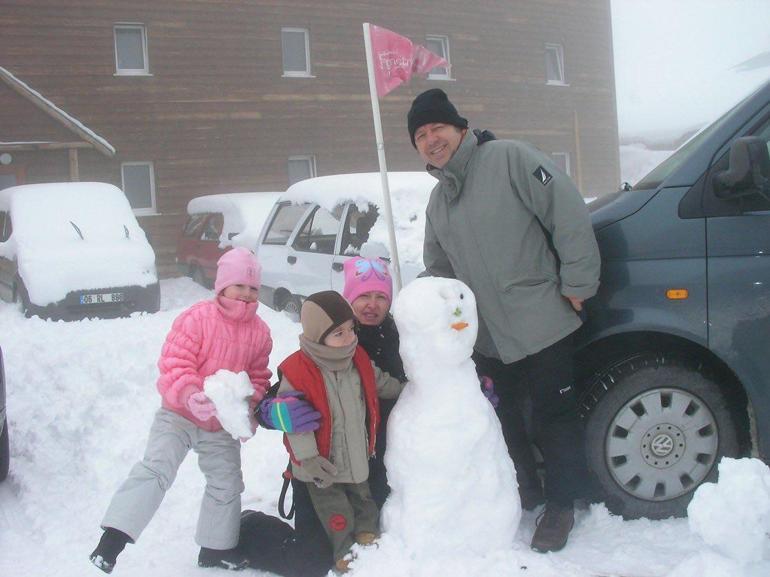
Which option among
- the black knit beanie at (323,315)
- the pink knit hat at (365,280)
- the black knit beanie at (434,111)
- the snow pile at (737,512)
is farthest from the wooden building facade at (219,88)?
the snow pile at (737,512)

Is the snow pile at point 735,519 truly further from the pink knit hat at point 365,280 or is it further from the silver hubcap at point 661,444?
the pink knit hat at point 365,280

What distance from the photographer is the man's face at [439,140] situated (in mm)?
3195

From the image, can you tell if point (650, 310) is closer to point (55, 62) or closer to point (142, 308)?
point (142, 308)

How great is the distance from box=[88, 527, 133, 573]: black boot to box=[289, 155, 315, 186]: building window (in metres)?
14.7

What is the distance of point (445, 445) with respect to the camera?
2869mm

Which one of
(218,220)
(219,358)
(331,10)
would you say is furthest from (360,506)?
(331,10)

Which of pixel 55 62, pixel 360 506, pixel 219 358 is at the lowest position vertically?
pixel 360 506

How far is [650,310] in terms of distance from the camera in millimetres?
3178

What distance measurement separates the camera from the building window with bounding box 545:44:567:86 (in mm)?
20562

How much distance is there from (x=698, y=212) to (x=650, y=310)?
1.46 feet

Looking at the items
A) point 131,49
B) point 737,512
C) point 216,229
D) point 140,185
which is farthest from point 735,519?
point 131,49

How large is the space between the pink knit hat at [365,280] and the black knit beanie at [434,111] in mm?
648

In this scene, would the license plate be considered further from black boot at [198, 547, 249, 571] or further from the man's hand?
the man's hand

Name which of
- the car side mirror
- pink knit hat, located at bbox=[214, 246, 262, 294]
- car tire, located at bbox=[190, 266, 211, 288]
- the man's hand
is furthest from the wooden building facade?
the car side mirror
